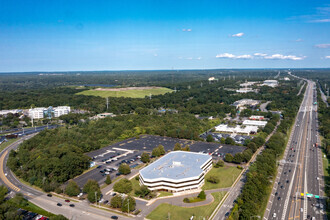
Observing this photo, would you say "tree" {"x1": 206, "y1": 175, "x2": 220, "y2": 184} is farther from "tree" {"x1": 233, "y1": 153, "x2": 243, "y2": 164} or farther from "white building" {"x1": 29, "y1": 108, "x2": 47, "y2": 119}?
"white building" {"x1": 29, "y1": 108, "x2": 47, "y2": 119}

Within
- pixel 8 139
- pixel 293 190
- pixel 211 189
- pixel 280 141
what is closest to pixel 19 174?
pixel 8 139

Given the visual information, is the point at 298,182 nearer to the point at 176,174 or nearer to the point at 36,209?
the point at 176,174

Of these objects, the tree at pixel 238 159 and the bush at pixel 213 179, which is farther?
the tree at pixel 238 159

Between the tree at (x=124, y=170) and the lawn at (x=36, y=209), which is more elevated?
the tree at (x=124, y=170)

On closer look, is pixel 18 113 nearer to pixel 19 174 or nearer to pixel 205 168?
pixel 19 174

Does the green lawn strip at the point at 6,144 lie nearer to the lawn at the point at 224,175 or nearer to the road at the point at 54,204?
the road at the point at 54,204

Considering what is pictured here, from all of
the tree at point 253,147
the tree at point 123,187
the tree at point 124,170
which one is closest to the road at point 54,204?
the tree at point 123,187
